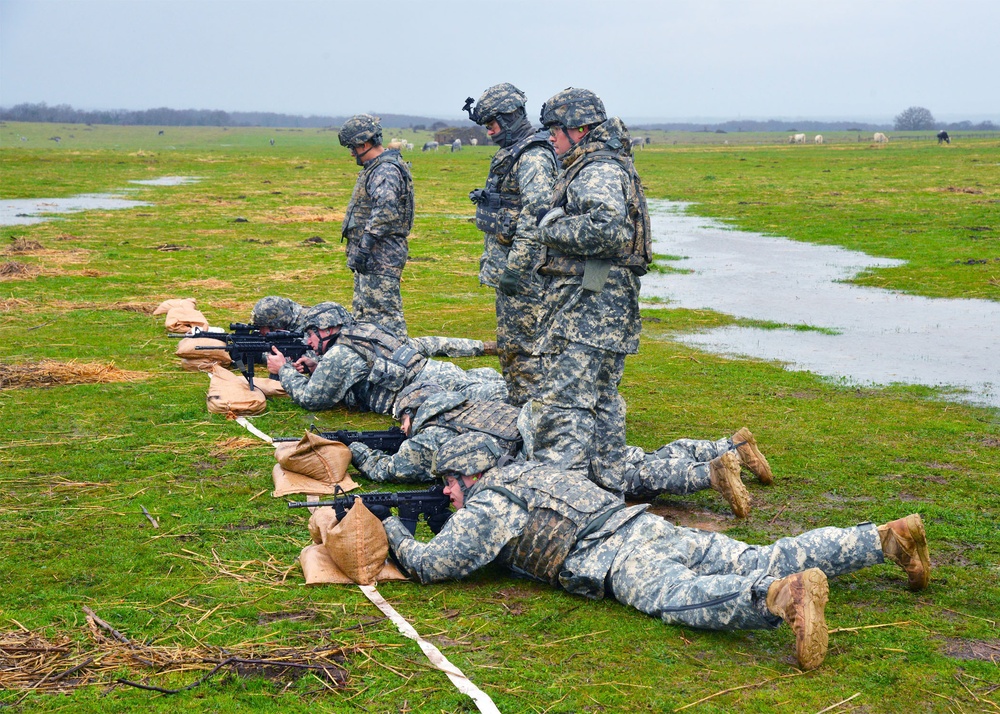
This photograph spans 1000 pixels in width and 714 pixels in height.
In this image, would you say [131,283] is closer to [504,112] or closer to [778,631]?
[504,112]

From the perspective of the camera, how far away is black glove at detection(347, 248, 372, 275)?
1025 cm

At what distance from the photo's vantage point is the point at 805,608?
14.9ft

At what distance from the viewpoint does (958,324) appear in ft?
44.3

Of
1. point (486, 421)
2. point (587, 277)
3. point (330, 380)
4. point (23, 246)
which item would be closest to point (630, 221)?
point (587, 277)

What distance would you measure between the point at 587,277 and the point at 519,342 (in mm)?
2199

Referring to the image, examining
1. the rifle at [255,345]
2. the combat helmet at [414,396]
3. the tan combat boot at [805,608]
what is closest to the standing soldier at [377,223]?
the rifle at [255,345]

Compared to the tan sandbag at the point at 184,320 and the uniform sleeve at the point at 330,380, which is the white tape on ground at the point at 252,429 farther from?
the tan sandbag at the point at 184,320

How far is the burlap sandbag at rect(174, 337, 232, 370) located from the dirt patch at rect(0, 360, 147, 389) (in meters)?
0.51

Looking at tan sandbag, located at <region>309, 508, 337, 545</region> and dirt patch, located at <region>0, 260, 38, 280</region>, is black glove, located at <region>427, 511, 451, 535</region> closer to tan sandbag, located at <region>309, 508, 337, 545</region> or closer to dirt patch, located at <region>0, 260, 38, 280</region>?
tan sandbag, located at <region>309, 508, 337, 545</region>

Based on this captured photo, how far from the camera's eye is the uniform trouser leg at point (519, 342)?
27.8ft

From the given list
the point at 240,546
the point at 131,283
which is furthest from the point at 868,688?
the point at 131,283

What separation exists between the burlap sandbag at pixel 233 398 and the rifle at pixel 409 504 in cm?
367

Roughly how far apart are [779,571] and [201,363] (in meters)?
7.88

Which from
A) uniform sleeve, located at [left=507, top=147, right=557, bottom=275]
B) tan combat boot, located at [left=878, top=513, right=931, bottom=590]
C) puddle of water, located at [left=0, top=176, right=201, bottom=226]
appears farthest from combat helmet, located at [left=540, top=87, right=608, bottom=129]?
puddle of water, located at [left=0, top=176, right=201, bottom=226]
